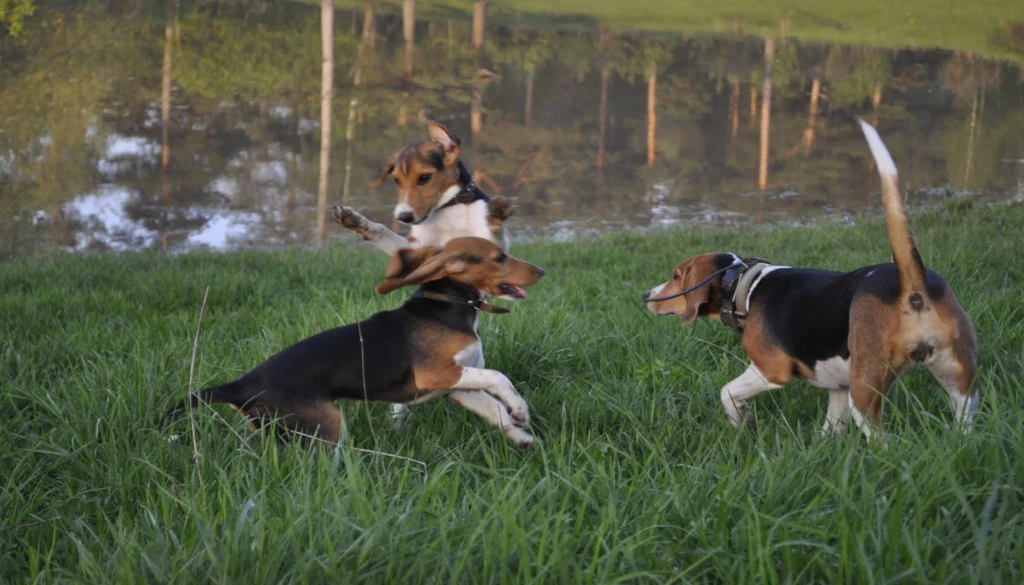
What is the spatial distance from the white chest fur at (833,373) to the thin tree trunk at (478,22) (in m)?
23.3

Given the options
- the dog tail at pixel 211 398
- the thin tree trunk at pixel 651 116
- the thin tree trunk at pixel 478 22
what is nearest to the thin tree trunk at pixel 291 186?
the thin tree trunk at pixel 651 116

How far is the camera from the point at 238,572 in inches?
90.3

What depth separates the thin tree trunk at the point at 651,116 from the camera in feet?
54.7

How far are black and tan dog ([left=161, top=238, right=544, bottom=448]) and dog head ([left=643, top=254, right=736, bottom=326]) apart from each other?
817 mm

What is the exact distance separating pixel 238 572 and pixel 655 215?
11.4 metres

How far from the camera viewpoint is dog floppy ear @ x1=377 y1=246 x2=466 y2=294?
3809 millimetres

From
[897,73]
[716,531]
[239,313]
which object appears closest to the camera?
[716,531]

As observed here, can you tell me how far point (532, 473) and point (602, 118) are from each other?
666 inches

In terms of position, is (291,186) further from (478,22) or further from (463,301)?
(478,22)

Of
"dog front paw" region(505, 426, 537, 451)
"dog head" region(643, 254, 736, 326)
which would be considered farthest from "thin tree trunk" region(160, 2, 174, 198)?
"dog front paw" region(505, 426, 537, 451)

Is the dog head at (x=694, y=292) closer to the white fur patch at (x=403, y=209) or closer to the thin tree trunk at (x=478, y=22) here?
the white fur patch at (x=403, y=209)

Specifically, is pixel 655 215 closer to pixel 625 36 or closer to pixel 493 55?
pixel 493 55

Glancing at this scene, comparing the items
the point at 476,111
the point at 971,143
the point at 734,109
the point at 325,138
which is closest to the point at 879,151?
the point at 325,138

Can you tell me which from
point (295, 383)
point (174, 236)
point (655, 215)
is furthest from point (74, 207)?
point (295, 383)
